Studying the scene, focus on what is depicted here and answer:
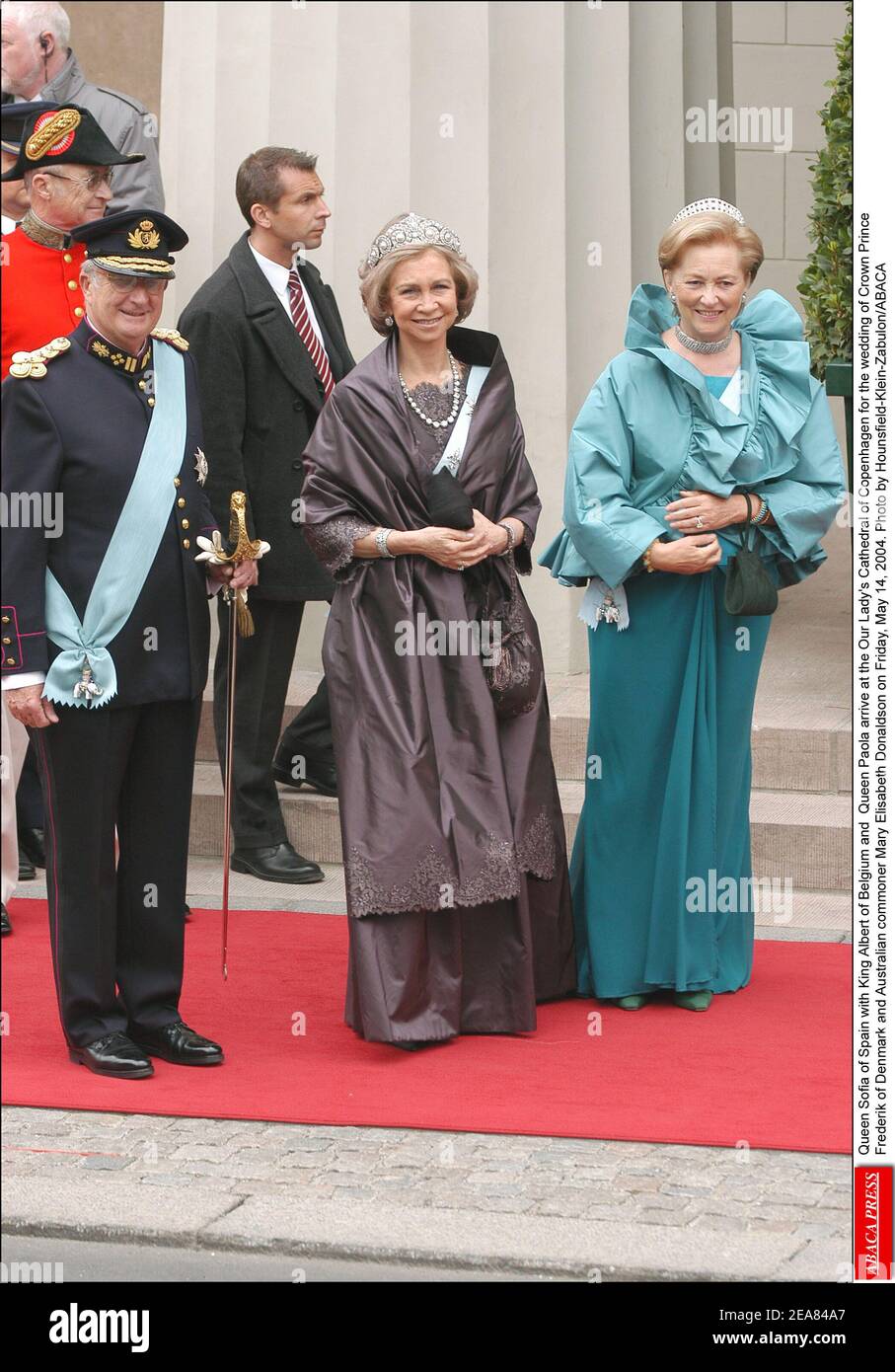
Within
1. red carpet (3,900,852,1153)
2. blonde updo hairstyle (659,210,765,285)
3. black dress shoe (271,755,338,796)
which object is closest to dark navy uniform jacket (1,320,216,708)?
red carpet (3,900,852,1153)

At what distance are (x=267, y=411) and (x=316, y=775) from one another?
128cm

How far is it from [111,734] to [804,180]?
690 centimetres

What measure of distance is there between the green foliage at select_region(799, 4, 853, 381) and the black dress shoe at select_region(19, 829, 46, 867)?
308 centimetres

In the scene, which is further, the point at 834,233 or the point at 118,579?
the point at 834,233

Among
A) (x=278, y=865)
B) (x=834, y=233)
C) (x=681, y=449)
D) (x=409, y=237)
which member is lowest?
(x=278, y=865)

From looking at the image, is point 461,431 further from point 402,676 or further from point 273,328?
point 273,328

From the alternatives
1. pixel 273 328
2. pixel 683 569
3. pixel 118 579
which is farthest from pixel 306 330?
pixel 118 579

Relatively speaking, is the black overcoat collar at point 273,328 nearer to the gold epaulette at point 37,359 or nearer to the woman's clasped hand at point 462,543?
the woman's clasped hand at point 462,543

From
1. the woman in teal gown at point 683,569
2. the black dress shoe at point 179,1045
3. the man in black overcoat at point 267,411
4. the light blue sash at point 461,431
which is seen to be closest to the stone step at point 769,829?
the man in black overcoat at point 267,411

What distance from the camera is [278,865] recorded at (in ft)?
25.0

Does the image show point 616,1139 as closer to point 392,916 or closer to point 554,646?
point 392,916

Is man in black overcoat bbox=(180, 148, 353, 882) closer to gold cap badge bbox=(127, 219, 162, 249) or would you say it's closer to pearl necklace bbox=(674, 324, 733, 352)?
pearl necklace bbox=(674, 324, 733, 352)

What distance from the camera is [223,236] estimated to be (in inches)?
350

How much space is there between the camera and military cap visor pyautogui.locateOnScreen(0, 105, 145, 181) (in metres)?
5.83
